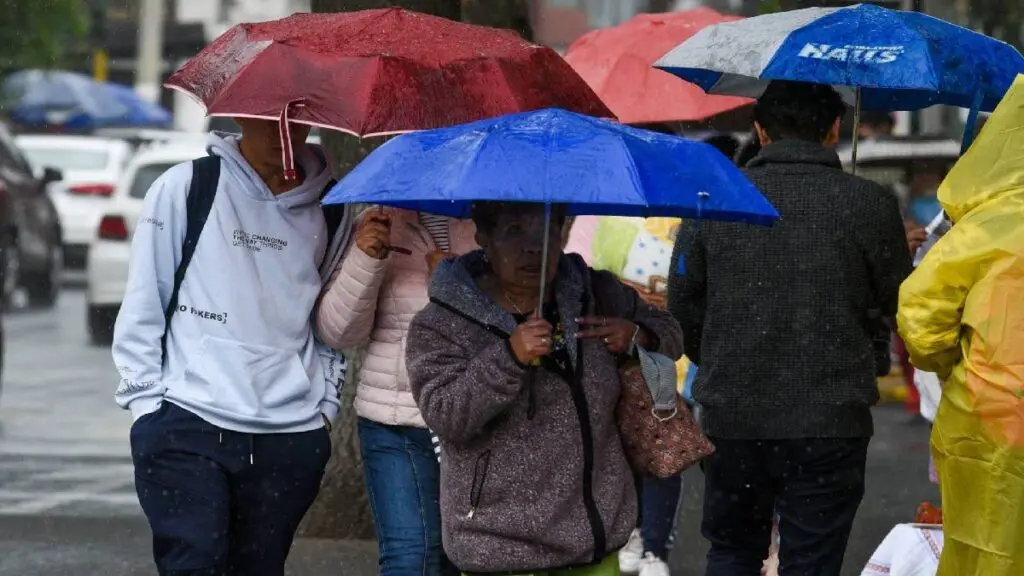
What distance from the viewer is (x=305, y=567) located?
763cm

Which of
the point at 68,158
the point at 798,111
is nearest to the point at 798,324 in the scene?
the point at 798,111

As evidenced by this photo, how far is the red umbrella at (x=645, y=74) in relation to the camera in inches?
300

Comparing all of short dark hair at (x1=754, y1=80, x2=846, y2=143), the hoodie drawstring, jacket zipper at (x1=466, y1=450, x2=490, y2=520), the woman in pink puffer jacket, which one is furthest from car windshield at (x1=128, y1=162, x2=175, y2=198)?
jacket zipper at (x1=466, y1=450, x2=490, y2=520)

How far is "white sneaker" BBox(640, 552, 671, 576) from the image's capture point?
7.38 meters

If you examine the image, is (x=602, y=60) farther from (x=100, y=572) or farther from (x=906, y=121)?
(x=906, y=121)

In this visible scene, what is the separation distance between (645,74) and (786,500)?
272cm

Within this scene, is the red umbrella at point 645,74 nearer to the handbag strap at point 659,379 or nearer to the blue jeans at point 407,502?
the blue jeans at point 407,502

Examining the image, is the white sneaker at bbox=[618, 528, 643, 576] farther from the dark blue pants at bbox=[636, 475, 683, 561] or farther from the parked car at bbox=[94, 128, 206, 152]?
the parked car at bbox=[94, 128, 206, 152]

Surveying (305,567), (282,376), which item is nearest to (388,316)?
(282,376)

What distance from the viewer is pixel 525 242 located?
4.48 meters

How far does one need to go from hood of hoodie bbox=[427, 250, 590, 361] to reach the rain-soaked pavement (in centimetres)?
112

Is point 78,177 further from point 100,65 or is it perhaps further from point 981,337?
point 981,337

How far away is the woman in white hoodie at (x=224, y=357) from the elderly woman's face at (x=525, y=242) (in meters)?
0.82

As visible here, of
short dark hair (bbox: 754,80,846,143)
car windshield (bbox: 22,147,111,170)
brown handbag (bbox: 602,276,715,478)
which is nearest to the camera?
brown handbag (bbox: 602,276,715,478)
